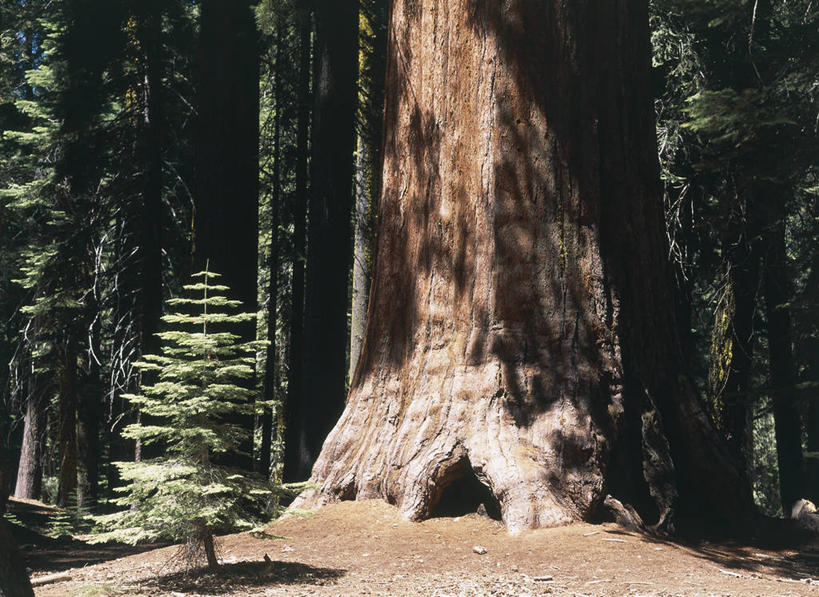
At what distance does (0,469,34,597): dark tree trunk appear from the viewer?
12.6 feet

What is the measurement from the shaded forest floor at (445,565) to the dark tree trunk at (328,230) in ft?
14.7

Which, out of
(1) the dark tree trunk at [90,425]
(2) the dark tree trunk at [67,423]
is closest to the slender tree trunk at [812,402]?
(2) the dark tree trunk at [67,423]

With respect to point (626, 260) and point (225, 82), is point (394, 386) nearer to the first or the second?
point (626, 260)

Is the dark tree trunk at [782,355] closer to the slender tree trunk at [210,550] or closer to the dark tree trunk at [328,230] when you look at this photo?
the dark tree trunk at [328,230]

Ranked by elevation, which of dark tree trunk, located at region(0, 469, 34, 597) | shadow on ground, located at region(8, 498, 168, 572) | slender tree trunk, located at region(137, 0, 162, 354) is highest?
slender tree trunk, located at region(137, 0, 162, 354)

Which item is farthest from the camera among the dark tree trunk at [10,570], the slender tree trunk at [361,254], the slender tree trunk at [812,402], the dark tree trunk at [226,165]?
the slender tree trunk at [361,254]

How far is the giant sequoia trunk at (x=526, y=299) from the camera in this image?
22.4 feet

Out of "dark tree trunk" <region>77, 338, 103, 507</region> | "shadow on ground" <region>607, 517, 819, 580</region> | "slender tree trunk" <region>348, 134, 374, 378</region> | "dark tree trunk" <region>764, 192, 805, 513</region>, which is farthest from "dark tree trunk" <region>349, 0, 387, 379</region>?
"shadow on ground" <region>607, 517, 819, 580</region>

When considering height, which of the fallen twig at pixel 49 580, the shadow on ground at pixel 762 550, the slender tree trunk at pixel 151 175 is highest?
the slender tree trunk at pixel 151 175

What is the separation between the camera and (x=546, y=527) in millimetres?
6301

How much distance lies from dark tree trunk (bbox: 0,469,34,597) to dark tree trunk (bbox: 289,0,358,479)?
7.61m

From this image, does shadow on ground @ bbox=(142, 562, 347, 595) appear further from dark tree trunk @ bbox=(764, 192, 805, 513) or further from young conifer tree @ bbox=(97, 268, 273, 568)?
dark tree trunk @ bbox=(764, 192, 805, 513)

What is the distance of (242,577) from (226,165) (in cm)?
541

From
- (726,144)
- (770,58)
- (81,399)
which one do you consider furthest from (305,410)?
(81,399)
